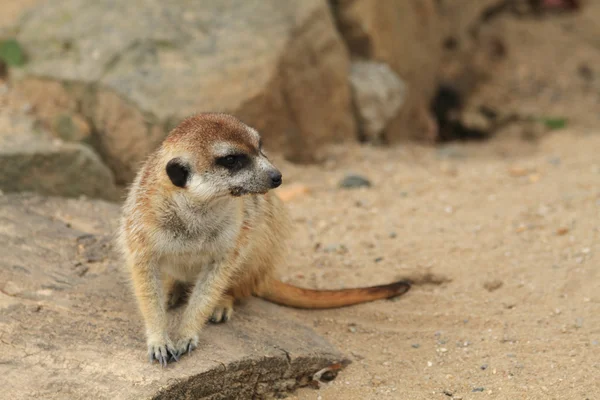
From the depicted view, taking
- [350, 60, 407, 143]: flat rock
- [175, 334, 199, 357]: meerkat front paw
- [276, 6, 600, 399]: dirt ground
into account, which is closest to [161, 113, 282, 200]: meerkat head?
[175, 334, 199, 357]: meerkat front paw

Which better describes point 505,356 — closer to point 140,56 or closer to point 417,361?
point 417,361

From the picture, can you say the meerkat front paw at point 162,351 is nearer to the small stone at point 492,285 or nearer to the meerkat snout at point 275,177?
the meerkat snout at point 275,177

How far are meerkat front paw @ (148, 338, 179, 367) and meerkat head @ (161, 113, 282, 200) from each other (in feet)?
1.86

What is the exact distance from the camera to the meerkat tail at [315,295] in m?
3.40

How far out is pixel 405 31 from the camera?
7160mm

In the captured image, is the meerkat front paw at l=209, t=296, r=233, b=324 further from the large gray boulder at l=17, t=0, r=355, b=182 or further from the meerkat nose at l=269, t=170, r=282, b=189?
the large gray boulder at l=17, t=0, r=355, b=182

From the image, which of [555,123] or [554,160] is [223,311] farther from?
[555,123]

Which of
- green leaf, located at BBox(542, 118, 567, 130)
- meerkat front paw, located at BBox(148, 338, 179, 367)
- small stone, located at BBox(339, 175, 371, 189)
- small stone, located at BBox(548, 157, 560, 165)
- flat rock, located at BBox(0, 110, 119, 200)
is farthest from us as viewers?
green leaf, located at BBox(542, 118, 567, 130)

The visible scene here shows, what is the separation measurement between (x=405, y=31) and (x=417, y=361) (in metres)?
4.65

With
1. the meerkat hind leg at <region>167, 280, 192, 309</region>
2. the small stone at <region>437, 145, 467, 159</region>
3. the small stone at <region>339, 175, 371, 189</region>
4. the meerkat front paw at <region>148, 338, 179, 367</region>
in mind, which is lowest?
the small stone at <region>437, 145, 467, 159</region>

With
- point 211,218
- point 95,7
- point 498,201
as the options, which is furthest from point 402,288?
point 95,7

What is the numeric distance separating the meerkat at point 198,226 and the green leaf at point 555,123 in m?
4.72

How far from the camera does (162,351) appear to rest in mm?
2742

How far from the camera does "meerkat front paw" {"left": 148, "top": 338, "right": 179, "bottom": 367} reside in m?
2.73
